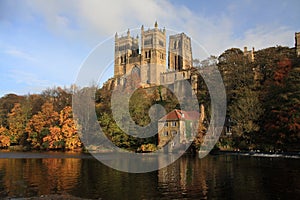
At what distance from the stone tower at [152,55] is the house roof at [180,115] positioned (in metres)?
51.6

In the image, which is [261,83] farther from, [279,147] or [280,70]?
[279,147]

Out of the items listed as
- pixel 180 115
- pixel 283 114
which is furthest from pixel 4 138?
pixel 283 114

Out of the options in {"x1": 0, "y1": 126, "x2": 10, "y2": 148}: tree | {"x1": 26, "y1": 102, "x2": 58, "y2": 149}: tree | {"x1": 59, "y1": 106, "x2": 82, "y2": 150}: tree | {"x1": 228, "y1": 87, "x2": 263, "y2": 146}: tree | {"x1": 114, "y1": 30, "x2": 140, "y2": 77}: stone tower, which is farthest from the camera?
{"x1": 114, "y1": 30, "x2": 140, "y2": 77}: stone tower

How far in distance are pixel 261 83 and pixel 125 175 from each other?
35.9 meters

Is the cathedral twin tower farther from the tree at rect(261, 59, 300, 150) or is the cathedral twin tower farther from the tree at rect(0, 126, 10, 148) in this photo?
the tree at rect(261, 59, 300, 150)

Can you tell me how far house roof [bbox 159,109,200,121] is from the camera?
51400mm

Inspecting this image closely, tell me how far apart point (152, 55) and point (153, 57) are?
1.24 m

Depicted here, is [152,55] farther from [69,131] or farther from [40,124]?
[69,131]

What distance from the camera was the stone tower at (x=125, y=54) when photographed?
392ft

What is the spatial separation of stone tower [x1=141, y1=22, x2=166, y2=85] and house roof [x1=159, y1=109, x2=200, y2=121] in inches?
2033

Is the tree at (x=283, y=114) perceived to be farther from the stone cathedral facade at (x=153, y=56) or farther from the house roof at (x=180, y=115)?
the stone cathedral facade at (x=153, y=56)

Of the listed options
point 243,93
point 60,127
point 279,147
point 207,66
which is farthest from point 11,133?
point 279,147

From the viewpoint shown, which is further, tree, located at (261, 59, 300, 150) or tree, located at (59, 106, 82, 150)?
tree, located at (59, 106, 82, 150)

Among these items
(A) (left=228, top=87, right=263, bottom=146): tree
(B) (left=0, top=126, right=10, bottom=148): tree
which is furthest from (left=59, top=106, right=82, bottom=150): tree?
(A) (left=228, top=87, right=263, bottom=146): tree
